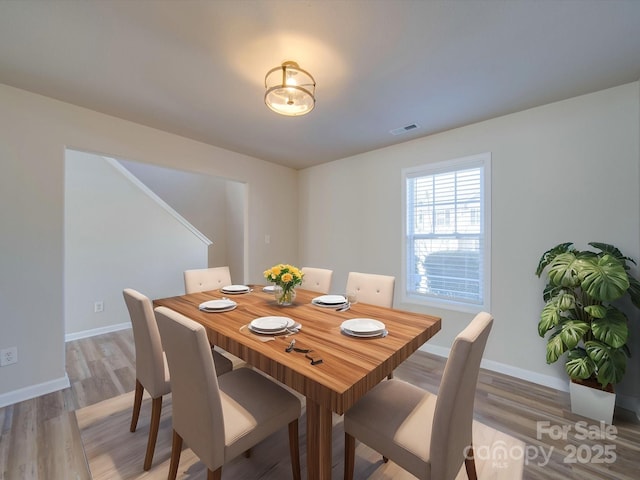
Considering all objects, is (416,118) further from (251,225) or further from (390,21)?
(251,225)

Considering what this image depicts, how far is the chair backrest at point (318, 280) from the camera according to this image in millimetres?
2566

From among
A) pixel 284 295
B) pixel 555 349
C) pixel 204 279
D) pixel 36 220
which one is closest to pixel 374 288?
pixel 284 295

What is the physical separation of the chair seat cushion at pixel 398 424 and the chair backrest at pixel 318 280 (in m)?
1.27

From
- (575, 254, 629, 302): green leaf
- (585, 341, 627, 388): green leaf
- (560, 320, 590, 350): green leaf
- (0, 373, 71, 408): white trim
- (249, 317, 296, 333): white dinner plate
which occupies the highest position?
(575, 254, 629, 302): green leaf

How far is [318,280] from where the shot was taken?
2615 mm

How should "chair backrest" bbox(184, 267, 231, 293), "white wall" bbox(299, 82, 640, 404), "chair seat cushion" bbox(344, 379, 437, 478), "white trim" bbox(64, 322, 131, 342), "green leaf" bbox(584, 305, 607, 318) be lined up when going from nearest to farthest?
"chair seat cushion" bbox(344, 379, 437, 478), "green leaf" bbox(584, 305, 607, 318), "white wall" bbox(299, 82, 640, 404), "chair backrest" bbox(184, 267, 231, 293), "white trim" bbox(64, 322, 131, 342)

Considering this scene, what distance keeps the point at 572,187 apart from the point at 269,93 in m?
2.52

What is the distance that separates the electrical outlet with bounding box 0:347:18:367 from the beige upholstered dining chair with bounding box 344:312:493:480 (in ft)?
8.74

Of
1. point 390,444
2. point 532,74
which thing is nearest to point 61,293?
point 390,444

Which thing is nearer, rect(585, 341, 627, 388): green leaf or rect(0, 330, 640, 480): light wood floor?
rect(0, 330, 640, 480): light wood floor

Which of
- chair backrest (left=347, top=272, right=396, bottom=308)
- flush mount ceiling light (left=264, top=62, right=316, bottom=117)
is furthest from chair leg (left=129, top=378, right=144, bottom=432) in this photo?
flush mount ceiling light (left=264, top=62, right=316, bottom=117)

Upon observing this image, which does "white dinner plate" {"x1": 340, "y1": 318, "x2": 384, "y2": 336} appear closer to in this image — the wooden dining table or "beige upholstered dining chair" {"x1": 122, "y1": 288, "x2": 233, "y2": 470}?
the wooden dining table

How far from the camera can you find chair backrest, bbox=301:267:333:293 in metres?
2.57

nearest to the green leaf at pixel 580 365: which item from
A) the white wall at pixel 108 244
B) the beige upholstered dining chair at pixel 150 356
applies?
the beige upholstered dining chair at pixel 150 356
